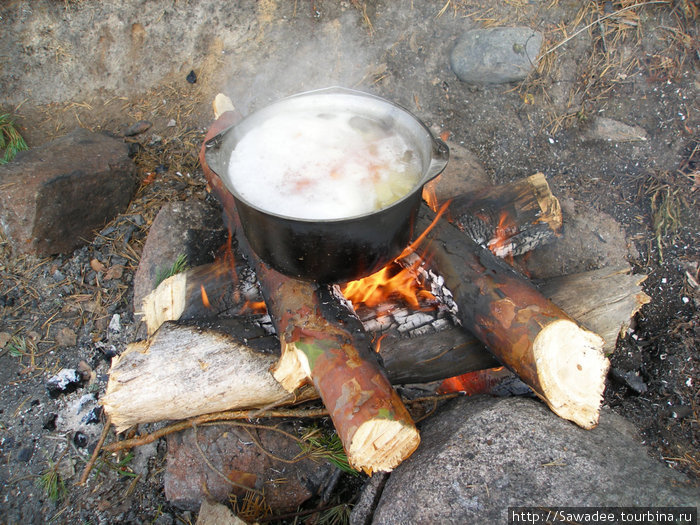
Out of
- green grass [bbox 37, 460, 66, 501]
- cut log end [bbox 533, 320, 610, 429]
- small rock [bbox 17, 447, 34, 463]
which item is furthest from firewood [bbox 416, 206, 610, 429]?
small rock [bbox 17, 447, 34, 463]

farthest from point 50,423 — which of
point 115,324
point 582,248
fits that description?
point 582,248

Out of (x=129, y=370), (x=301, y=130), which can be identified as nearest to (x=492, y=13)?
(x=301, y=130)

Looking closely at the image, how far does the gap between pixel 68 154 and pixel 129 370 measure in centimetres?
190

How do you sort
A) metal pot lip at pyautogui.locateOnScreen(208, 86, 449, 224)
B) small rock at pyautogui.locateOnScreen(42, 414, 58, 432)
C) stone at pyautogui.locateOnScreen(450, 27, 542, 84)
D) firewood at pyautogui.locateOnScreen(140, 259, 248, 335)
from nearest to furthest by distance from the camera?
metal pot lip at pyautogui.locateOnScreen(208, 86, 449, 224), firewood at pyautogui.locateOnScreen(140, 259, 248, 335), small rock at pyautogui.locateOnScreen(42, 414, 58, 432), stone at pyautogui.locateOnScreen(450, 27, 542, 84)

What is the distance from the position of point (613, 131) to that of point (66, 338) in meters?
4.10

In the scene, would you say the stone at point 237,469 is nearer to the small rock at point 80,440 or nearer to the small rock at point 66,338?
the small rock at point 80,440

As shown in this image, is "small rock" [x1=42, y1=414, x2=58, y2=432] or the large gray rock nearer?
the large gray rock

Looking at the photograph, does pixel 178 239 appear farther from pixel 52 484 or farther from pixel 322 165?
pixel 52 484

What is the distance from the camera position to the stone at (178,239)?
2820 mm

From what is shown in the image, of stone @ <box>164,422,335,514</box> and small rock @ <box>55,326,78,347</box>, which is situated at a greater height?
small rock @ <box>55,326,78,347</box>

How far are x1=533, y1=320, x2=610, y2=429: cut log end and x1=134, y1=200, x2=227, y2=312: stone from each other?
200 centimetres

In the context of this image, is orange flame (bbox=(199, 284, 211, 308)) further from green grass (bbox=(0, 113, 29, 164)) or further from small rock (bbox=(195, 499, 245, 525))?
green grass (bbox=(0, 113, 29, 164))

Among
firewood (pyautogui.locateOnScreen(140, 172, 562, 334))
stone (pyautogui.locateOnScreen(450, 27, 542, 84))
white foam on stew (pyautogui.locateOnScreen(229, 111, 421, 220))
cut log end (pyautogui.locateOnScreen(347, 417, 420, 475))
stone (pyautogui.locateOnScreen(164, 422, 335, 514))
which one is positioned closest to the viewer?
cut log end (pyautogui.locateOnScreen(347, 417, 420, 475))

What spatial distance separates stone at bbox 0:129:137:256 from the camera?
298 centimetres
